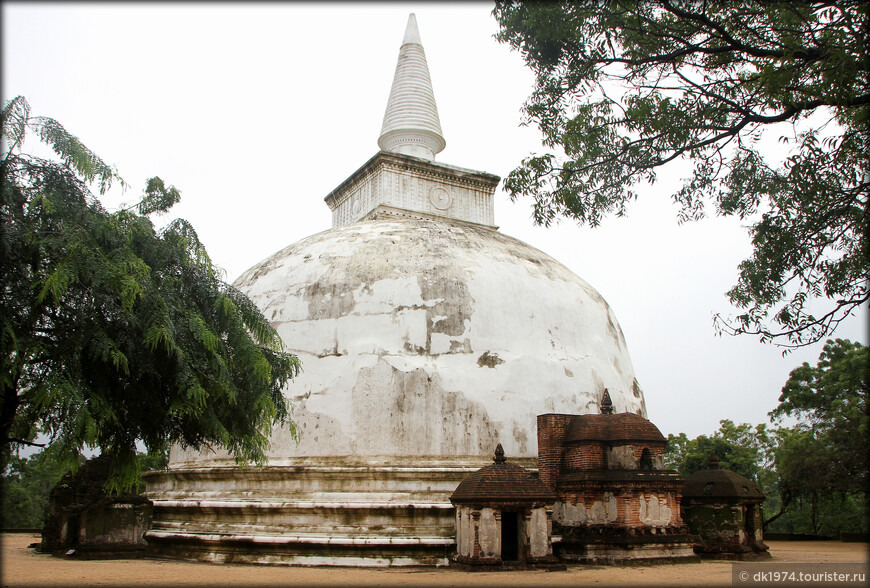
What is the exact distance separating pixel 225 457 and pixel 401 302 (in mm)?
4672

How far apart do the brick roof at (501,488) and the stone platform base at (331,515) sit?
1023mm

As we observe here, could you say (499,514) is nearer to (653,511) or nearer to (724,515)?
(653,511)

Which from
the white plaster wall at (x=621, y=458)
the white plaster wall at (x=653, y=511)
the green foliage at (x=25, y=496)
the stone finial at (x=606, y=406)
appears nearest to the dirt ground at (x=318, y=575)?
the white plaster wall at (x=653, y=511)

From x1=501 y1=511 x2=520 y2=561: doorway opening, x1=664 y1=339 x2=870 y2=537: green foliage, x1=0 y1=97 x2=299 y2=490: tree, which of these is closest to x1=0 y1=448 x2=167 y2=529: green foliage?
x1=501 y1=511 x2=520 y2=561: doorway opening

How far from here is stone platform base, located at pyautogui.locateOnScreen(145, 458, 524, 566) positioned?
12539mm

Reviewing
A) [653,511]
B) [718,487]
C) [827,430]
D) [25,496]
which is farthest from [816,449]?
[25,496]

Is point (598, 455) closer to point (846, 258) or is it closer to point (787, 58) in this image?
point (846, 258)

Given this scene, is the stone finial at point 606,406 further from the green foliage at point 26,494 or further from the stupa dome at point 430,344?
the green foliage at point 26,494

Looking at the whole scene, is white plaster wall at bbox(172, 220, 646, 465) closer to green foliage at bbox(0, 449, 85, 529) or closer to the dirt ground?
the dirt ground

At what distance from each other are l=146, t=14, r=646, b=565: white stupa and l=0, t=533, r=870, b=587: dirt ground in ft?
2.89

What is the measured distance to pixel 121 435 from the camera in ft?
29.1

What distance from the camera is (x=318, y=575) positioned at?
11.2m

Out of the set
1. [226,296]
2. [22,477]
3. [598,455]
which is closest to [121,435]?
[226,296]

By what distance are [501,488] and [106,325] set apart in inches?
260
